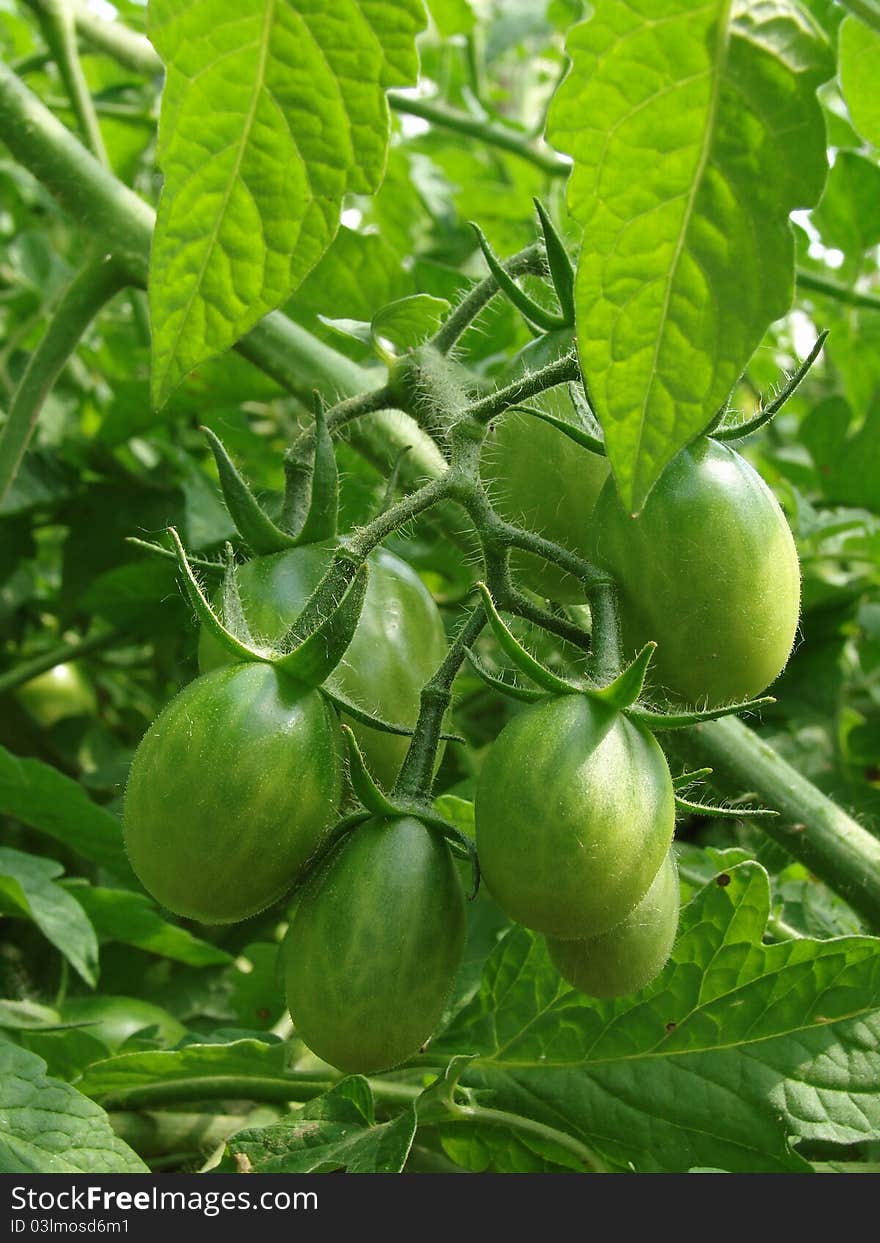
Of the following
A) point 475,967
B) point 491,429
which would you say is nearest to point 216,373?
point 491,429

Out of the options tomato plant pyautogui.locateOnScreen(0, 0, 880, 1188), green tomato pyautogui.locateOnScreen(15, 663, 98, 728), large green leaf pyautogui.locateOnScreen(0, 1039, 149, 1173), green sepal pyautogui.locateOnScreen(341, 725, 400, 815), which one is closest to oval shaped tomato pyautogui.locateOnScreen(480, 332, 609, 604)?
tomato plant pyautogui.locateOnScreen(0, 0, 880, 1188)

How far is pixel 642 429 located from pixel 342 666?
0.34m

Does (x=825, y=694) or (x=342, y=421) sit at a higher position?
(x=342, y=421)

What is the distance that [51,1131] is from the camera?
0.99 m

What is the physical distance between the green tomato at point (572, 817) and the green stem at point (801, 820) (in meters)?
0.34

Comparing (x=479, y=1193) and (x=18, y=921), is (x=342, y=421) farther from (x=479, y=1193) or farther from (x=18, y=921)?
(x=18, y=921)

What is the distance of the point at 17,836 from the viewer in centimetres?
172

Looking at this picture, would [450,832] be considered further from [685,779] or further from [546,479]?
[546,479]

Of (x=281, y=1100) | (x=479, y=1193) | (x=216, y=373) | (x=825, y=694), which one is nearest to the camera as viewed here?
(x=479, y=1193)

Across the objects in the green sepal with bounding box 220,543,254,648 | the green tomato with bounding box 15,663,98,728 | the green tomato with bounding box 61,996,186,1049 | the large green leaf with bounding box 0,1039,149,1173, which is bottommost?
the green tomato with bounding box 15,663,98,728

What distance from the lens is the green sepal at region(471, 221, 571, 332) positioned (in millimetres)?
913

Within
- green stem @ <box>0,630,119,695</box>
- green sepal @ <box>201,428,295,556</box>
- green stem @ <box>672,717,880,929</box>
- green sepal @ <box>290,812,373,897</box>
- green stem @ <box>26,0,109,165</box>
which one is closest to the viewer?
green sepal @ <box>290,812,373,897</box>

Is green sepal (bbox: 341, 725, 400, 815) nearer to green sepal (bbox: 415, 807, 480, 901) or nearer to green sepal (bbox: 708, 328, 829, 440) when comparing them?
green sepal (bbox: 415, 807, 480, 901)

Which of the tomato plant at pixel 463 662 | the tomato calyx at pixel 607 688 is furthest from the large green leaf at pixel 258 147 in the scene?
the tomato calyx at pixel 607 688
